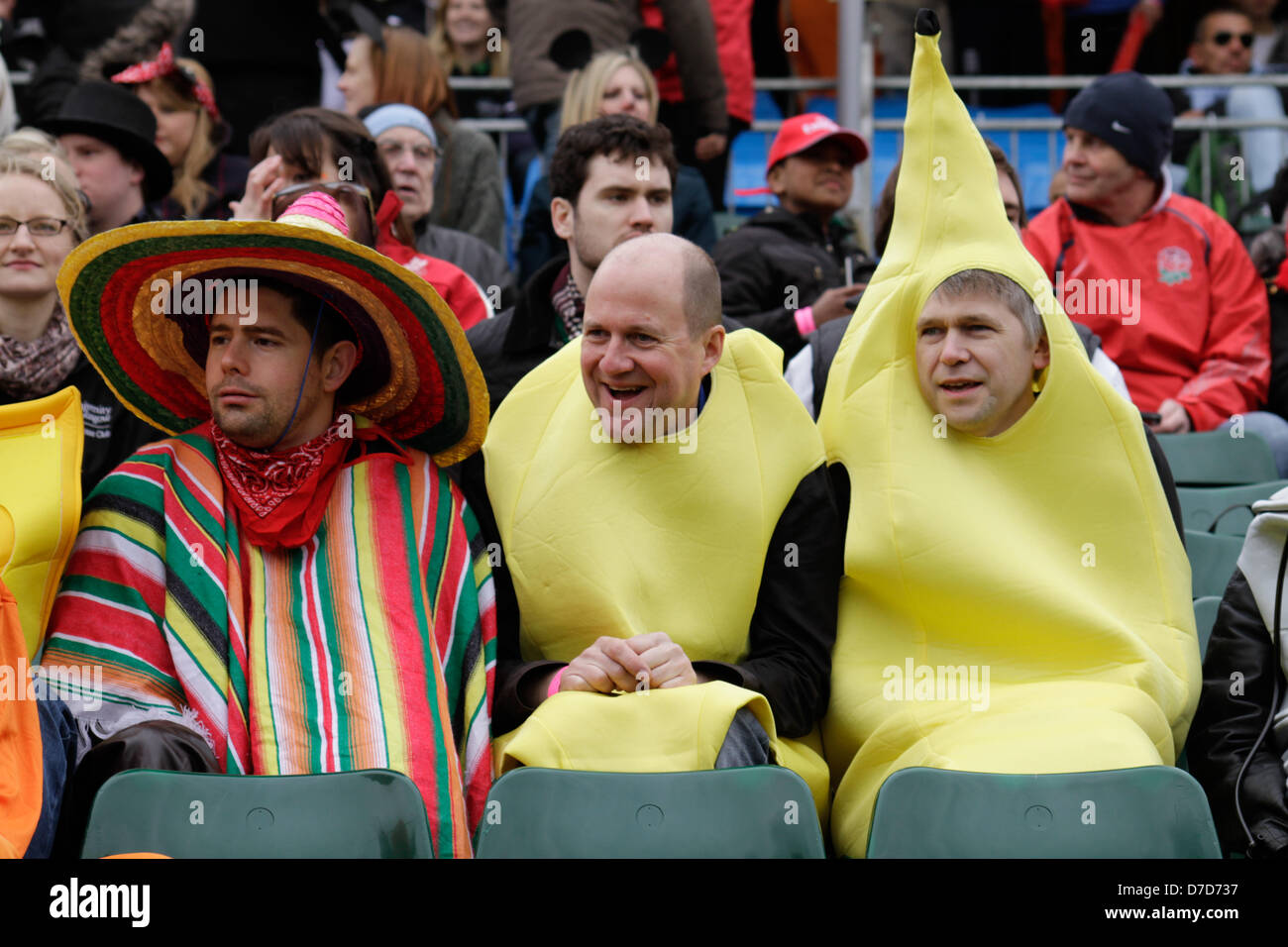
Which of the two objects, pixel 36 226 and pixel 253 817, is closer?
pixel 253 817

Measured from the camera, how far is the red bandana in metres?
3.64

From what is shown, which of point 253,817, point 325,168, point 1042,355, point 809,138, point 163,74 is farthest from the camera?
point 163,74

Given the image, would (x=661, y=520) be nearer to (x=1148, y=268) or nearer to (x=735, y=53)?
(x=1148, y=268)

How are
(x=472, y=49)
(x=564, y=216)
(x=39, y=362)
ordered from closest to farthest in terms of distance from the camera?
(x=39, y=362)
(x=564, y=216)
(x=472, y=49)

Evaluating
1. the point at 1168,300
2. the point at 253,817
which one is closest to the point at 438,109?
the point at 1168,300

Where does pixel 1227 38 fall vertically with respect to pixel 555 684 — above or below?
above

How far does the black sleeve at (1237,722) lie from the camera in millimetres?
3568

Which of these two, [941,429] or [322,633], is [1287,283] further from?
[322,633]

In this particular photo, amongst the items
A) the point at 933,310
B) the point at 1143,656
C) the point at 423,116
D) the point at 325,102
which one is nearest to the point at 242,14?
the point at 325,102

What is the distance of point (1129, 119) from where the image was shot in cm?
616

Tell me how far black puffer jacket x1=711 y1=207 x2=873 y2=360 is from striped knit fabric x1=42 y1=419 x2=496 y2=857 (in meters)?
2.19

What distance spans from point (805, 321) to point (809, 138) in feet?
3.33

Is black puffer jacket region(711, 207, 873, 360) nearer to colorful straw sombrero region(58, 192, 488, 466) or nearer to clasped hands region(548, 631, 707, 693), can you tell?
colorful straw sombrero region(58, 192, 488, 466)

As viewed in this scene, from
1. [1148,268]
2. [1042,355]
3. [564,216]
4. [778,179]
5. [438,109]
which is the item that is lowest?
[1042,355]
